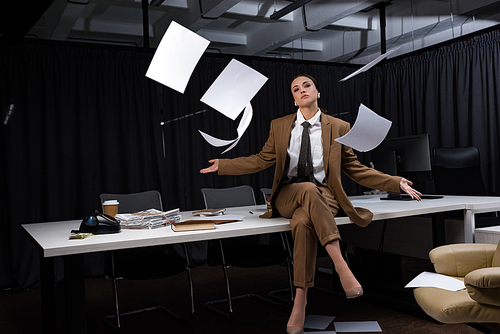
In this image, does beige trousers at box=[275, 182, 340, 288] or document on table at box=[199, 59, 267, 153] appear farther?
document on table at box=[199, 59, 267, 153]

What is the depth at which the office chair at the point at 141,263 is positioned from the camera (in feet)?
9.42

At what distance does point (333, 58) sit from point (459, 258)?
4.32m

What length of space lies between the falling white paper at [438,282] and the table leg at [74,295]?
1483 mm

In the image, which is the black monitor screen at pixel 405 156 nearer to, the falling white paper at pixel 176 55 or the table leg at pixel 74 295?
the falling white paper at pixel 176 55

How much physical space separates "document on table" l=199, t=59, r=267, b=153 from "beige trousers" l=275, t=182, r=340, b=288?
22.5 inches

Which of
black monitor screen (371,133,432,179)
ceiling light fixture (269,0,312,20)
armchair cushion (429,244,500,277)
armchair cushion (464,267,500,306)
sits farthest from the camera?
ceiling light fixture (269,0,312,20)

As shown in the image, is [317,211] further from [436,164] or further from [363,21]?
[363,21]

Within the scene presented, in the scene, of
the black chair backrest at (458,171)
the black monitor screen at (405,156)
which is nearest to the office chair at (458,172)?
the black chair backrest at (458,171)

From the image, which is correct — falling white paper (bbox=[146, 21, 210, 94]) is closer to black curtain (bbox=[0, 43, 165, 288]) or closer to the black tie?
the black tie

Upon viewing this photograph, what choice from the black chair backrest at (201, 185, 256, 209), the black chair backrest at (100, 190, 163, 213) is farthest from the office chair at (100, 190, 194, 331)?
the black chair backrest at (201, 185, 256, 209)

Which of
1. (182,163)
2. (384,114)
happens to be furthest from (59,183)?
(384,114)

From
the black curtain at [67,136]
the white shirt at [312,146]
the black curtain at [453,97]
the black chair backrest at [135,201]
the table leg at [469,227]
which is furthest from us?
the black curtain at [453,97]

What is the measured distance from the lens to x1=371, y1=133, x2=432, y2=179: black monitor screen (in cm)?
371

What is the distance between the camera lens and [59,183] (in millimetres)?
4605
